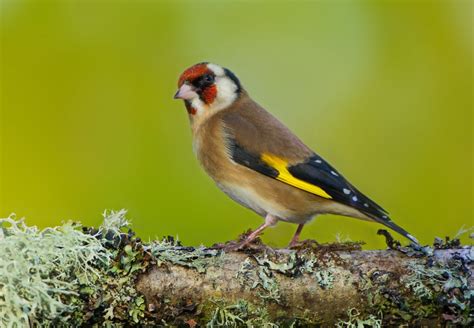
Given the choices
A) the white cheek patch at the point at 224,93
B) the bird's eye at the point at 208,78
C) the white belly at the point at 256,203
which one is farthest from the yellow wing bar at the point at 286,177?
the bird's eye at the point at 208,78

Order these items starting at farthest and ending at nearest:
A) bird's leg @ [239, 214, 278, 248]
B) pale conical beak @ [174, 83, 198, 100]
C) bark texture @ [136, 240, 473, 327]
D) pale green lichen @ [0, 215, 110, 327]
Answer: pale conical beak @ [174, 83, 198, 100] → bird's leg @ [239, 214, 278, 248] → bark texture @ [136, 240, 473, 327] → pale green lichen @ [0, 215, 110, 327]

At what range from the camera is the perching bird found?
4.51 metres

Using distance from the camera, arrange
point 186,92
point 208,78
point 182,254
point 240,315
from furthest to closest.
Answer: point 208,78 < point 186,92 < point 182,254 < point 240,315

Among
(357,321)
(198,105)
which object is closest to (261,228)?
(357,321)

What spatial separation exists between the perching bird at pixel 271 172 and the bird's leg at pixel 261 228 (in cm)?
1

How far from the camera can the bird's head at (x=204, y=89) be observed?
5.24 meters

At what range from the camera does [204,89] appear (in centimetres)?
530

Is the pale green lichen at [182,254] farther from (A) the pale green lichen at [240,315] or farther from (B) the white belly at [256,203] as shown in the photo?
(B) the white belly at [256,203]

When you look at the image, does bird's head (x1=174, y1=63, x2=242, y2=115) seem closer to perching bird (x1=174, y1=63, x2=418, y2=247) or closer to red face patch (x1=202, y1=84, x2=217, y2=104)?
red face patch (x1=202, y1=84, x2=217, y2=104)

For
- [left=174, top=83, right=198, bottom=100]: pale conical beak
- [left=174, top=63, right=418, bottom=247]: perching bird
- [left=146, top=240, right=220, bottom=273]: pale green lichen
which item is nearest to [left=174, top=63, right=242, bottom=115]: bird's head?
[left=174, top=83, right=198, bottom=100]: pale conical beak

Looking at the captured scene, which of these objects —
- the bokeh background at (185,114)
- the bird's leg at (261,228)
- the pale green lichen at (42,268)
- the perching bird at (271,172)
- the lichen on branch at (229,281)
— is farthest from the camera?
the bokeh background at (185,114)

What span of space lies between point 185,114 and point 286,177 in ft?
7.29

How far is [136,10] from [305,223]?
2.81 meters

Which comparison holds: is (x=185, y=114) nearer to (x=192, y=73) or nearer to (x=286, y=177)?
(x=192, y=73)
